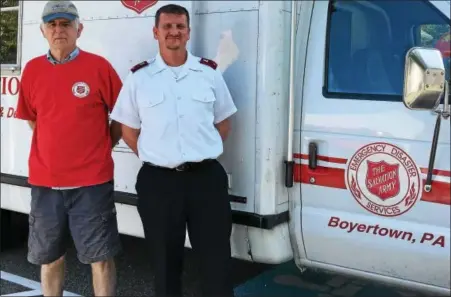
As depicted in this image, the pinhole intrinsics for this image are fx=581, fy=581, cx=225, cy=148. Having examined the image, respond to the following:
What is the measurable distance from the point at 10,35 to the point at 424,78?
2974 mm

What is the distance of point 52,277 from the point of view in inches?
131

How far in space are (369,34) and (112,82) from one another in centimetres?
140

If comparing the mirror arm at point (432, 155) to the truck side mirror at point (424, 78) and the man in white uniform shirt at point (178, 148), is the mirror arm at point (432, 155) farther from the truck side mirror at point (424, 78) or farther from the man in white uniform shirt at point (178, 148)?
the man in white uniform shirt at point (178, 148)

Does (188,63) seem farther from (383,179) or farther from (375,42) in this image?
(383,179)

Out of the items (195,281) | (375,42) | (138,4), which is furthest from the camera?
(195,281)

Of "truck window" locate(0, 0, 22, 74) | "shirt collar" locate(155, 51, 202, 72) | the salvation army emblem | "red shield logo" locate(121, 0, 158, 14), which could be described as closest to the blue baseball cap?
"red shield logo" locate(121, 0, 158, 14)

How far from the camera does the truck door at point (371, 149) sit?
2.75m

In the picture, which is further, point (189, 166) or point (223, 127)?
point (223, 127)

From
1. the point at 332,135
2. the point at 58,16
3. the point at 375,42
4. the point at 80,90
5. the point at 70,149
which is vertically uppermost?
the point at 58,16

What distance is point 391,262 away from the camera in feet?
9.50

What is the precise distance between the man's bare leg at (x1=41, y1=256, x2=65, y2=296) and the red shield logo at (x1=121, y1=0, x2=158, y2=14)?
1.51 metres

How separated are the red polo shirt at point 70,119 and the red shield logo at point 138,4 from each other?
17.2 inches

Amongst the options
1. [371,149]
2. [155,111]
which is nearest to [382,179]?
[371,149]

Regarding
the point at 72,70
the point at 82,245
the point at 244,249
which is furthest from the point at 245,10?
the point at 82,245
